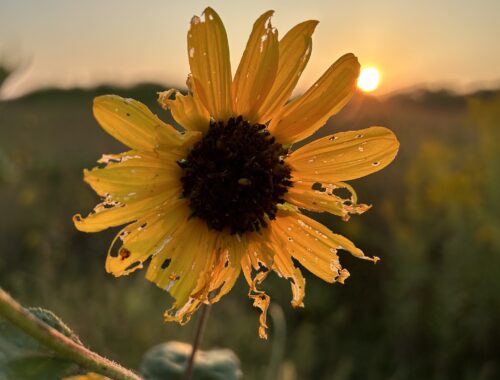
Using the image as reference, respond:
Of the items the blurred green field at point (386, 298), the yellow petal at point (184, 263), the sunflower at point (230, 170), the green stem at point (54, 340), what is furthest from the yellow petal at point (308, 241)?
the blurred green field at point (386, 298)

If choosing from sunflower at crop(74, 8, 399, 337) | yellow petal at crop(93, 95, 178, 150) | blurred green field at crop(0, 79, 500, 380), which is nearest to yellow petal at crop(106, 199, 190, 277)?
sunflower at crop(74, 8, 399, 337)

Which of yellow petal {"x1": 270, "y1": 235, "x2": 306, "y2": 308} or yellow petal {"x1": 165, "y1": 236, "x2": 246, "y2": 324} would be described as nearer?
yellow petal {"x1": 165, "y1": 236, "x2": 246, "y2": 324}

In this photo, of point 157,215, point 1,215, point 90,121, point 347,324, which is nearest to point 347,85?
point 157,215

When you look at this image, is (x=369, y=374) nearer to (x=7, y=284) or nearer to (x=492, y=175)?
(x=492, y=175)

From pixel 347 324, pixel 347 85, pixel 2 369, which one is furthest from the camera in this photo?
pixel 347 324

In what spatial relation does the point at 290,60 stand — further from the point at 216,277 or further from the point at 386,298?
the point at 386,298

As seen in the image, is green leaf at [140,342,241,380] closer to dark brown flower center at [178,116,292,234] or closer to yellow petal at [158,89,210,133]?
dark brown flower center at [178,116,292,234]
